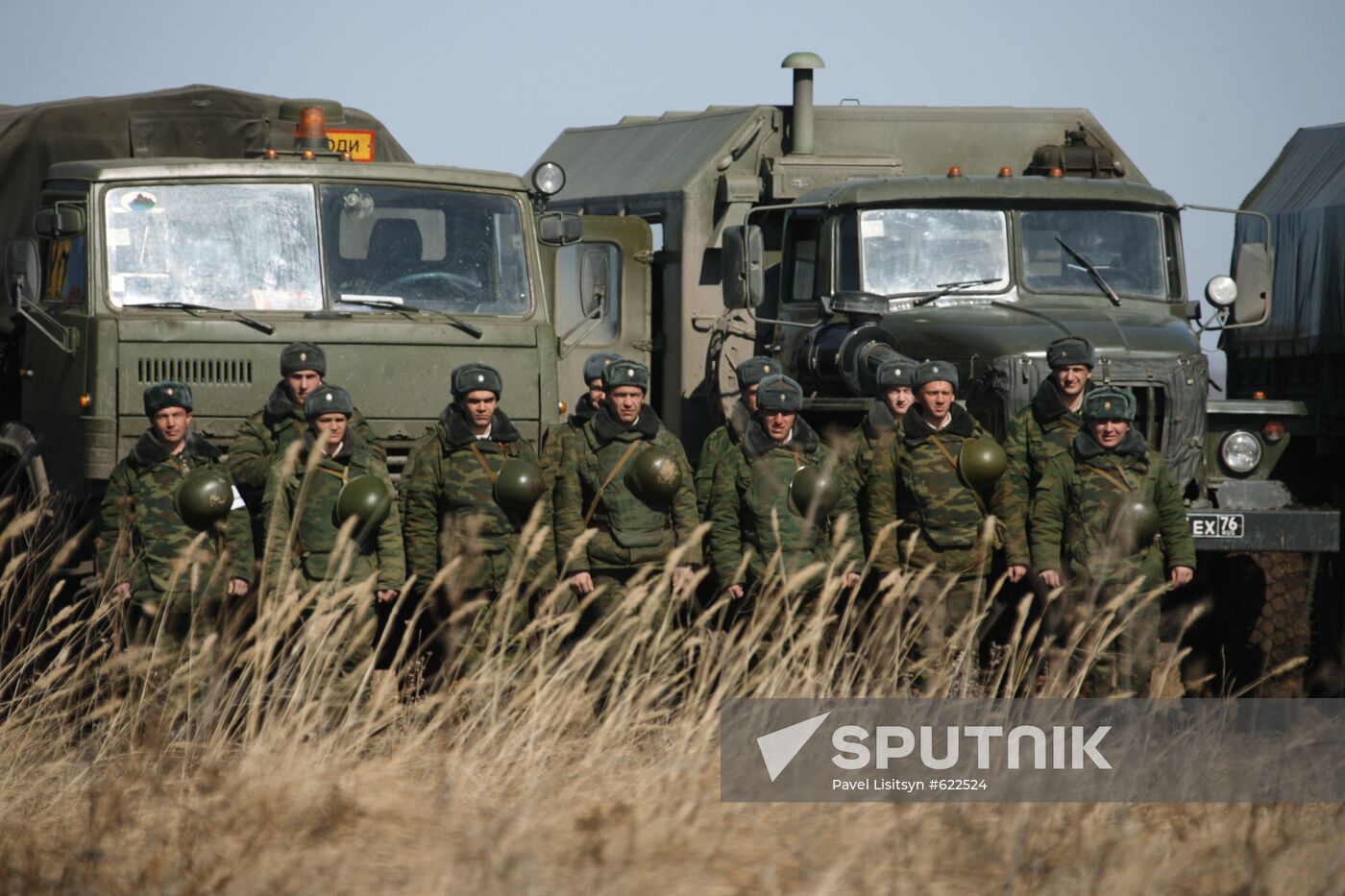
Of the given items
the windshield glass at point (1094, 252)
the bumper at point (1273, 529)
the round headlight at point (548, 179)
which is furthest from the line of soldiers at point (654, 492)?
the windshield glass at point (1094, 252)

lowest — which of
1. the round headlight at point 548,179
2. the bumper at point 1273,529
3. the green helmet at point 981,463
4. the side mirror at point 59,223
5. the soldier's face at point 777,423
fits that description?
the bumper at point 1273,529

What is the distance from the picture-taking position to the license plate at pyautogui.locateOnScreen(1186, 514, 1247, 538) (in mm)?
8172

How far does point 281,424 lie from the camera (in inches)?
301

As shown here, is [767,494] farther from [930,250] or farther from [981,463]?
[930,250]

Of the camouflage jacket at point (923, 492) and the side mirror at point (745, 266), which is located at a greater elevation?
the side mirror at point (745, 266)

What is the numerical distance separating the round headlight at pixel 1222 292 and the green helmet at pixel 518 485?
4162 millimetres

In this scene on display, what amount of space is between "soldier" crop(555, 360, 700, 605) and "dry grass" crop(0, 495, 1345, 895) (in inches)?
63.2

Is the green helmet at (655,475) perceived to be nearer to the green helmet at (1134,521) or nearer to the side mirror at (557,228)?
the side mirror at (557,228)

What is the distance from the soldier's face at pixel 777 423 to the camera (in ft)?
25.1

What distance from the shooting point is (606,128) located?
12641 mm

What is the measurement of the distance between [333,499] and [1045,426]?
10.2 feet

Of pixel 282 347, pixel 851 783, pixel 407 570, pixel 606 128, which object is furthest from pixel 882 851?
pixel 606 128

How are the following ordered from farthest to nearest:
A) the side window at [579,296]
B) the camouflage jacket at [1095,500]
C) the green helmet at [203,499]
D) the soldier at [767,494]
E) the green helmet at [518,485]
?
the side window at [579,296]
the soldier at [767,494]
the camouflage jacket at [1095,500]
the green helmet at [518,485]
the green helmet at [203,499]

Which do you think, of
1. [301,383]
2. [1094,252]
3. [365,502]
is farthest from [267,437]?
[1094,252]
